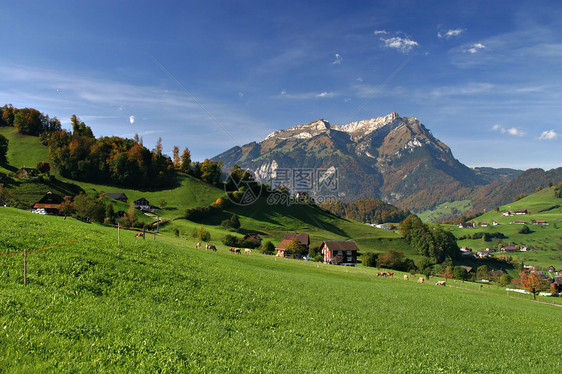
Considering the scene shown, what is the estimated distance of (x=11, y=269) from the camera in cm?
1452

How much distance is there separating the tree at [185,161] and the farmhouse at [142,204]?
47.7m

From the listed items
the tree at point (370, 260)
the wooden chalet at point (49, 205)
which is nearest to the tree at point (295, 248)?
the tree at point (370, 260)

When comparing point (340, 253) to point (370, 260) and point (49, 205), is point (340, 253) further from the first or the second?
point (49, 205)

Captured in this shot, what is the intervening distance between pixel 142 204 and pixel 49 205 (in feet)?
99.8

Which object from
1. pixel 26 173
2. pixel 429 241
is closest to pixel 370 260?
pixel 429 241

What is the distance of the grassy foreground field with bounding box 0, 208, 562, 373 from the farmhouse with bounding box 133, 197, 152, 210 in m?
97.0

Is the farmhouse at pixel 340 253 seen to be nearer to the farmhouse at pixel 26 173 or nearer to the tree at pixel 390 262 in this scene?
the tree at pixel 390 262

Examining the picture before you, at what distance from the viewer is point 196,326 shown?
13961 mm

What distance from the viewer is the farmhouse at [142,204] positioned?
11678 cm

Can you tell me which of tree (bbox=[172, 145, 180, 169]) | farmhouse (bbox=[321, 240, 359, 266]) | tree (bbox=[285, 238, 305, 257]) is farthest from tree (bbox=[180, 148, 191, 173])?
farmhouse (bbox=[321, 240, 359, 266])

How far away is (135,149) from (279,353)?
503 ft

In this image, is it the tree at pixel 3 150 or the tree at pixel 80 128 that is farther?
the tree at pixel 80 128

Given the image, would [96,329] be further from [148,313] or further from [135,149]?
[135,149]

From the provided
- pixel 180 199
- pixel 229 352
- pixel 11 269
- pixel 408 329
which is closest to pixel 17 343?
pixel 229 352
